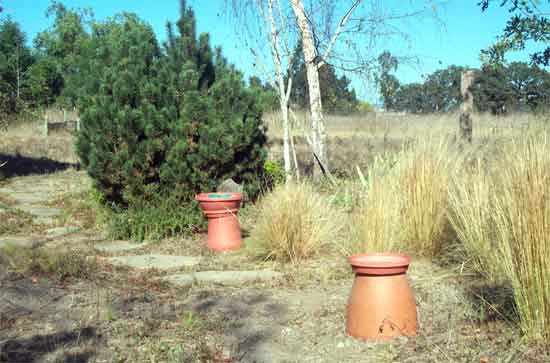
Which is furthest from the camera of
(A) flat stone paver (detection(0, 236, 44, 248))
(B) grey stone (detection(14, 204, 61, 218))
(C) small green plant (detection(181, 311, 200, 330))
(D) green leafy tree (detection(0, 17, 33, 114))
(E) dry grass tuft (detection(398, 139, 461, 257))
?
(D) green leafy tree (detection(0, 17, 33, 114))

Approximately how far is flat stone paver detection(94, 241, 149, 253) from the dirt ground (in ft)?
2.82

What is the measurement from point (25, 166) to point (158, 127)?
25.5ft

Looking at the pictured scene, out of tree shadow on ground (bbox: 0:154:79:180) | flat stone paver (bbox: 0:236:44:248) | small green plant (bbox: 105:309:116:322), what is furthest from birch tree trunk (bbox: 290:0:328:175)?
tree shadow on ground (bbox: 0:154:79:180)

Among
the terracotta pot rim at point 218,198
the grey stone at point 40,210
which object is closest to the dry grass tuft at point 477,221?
the terracotta pot rim at point 218,198

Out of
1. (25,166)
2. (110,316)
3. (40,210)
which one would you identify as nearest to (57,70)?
(25,166)

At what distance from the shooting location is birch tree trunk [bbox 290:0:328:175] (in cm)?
781

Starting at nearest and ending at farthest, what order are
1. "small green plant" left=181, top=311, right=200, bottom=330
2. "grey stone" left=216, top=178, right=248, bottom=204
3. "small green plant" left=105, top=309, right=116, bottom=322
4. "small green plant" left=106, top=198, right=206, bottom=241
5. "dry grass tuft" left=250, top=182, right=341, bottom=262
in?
"small green plant" left=181, top=311, right=200, bottom=330 → "small green plant" left=105, top=309, right=116, bottom=322 → "dry grass tuft" left=250, top=182, right=341, bottom=262 → "small green plant" left=106, top=198, right=206, bottom=241 → "grey stone" left=216, top=178, right=248, bottom=204

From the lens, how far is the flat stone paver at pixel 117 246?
609 cm

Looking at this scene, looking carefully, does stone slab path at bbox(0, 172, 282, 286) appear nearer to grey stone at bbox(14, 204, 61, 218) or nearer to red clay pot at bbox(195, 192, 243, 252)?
grey stone at bbox(14, 204, 61, 218)

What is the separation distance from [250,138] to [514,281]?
467cm

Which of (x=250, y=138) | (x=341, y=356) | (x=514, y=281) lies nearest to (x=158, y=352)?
(x=341, y=356)

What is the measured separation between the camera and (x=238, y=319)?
3.64m

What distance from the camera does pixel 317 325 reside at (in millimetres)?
3521

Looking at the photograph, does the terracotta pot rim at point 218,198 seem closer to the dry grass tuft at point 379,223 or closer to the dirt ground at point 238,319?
the dirt ground at point 238,319
